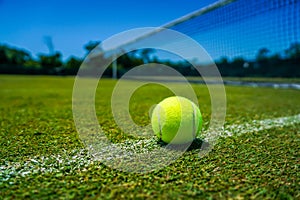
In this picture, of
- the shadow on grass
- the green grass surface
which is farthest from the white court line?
the shadow on grass

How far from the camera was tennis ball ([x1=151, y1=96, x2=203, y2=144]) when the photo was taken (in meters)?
1.56

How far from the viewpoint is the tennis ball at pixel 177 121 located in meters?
1.56

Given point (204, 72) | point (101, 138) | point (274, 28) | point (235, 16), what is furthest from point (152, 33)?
point (101, 138)

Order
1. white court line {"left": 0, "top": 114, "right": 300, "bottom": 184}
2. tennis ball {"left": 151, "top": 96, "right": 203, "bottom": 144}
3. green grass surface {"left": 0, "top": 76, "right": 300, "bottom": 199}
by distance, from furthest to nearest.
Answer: tennis ball {"left": 151, "top": 96, "right": 203, "bottom": 144}, white court line {"left": 0, "top": 114, "right": 300, "bottom": 184}, green grass surface {"left": 0, "top": 76, "right": 300, "bottom": 199}

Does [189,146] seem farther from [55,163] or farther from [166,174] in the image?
[55,163]

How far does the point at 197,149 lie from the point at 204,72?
33.5 ft

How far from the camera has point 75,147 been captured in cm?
161

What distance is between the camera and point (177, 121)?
1553mm

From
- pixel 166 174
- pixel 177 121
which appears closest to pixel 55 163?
pixel 166 174

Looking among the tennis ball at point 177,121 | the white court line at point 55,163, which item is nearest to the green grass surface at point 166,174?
the white court line at point 55,163

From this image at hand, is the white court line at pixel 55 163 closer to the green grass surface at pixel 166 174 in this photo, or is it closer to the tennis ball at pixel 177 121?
the green grass surface at pixel 166 174

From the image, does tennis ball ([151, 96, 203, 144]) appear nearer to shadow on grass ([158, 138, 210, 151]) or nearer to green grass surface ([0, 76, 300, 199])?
shadow on grass ([158, 138, 210, 151])

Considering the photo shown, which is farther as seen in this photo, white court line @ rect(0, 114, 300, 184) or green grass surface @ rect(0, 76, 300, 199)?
white court line @ rect(0, 114, 300, 184)


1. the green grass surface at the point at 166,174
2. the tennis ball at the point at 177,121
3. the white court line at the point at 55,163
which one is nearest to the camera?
the green grass surface at the point at 166,174
